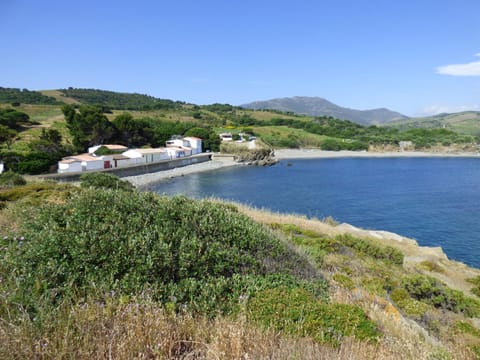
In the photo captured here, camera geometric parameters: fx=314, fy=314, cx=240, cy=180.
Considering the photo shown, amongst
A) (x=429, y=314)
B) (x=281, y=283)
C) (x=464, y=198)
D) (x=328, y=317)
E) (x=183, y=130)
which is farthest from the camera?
(x=183, y=130)

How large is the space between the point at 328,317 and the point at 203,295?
4.21ft

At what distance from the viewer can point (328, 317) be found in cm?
314

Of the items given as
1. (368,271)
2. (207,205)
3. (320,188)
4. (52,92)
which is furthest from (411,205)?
(52,92)

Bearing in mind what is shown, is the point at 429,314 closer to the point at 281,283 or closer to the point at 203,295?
the point at 281,283

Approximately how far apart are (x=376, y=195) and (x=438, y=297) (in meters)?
30.9

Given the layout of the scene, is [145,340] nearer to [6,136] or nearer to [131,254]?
[131,254]

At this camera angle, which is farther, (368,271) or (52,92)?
(52,92)

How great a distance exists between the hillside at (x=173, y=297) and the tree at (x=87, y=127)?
52.9 m

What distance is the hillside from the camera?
2.27 meters

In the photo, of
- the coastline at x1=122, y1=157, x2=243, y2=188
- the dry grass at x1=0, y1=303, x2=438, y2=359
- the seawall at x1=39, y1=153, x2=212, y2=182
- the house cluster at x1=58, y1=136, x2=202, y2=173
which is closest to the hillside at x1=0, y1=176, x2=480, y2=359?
the dry grass at x1=0, y1=303, x2=438, y2=359

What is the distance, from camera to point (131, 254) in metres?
3.53

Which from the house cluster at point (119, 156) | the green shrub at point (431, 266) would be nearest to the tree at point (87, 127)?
the house cluster at point (119, 156)

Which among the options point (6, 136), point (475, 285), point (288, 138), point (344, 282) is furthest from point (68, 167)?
point (288, 138)

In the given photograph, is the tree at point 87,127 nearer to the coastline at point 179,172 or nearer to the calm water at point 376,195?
the coastline at point 179,172
